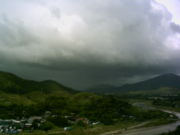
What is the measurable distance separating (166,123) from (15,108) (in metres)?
84.4

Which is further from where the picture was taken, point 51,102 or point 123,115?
point 51,102

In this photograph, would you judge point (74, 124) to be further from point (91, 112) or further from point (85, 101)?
point (85, 101)

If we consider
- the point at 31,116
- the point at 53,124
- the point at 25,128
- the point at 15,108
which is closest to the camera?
the point at 25,128

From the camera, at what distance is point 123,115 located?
6467 inches

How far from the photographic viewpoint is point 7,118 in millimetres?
134500

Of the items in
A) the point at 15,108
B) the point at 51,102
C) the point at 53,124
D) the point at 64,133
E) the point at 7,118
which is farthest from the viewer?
the point at 51,102

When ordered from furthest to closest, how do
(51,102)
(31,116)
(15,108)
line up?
(51,102) < (15,108) < (31,116)

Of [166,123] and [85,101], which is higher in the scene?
[85,101]

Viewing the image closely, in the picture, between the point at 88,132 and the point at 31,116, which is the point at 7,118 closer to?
the point at 31,116

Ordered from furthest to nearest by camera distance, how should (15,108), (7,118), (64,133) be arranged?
(15,108), (7,118), (64,133)

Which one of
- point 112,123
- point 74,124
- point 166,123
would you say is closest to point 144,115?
point 166,123

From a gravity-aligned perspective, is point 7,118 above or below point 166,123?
above

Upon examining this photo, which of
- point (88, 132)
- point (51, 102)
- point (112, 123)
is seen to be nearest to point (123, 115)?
point (112, 123)

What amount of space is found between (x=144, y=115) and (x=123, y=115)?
12.8m
